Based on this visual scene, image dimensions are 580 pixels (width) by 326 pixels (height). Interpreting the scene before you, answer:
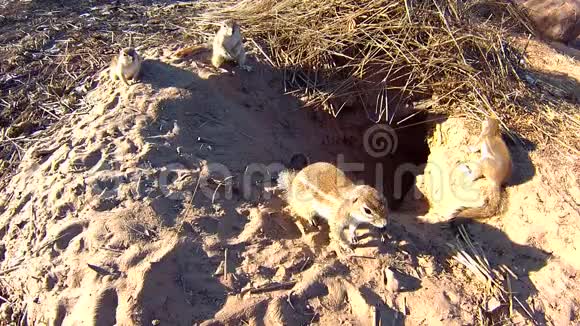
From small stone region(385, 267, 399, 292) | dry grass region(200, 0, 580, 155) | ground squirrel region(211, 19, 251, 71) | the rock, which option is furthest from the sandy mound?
the rock

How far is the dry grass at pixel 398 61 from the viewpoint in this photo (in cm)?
577

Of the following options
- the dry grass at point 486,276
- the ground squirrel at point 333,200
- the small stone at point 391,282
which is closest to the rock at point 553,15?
the dry grass at point 486,276

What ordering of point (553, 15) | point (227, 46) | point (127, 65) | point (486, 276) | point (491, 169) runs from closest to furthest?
point (486, 276) → point (491, 169) → point (127, 65) → point (227, 46) → point (553, 15)

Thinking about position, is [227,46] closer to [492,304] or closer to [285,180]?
[285,180]

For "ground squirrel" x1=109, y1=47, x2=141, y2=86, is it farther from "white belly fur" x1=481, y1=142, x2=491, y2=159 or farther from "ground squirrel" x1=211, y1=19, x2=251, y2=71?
"white belly fur" x1=481, y1=142, x2=491, y2=159

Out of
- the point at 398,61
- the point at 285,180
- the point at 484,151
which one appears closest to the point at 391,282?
the point at 285,180

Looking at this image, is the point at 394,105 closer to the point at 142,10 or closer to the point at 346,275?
the point at 346,275

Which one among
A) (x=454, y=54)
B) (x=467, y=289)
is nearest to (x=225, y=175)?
(x=467, y=289)

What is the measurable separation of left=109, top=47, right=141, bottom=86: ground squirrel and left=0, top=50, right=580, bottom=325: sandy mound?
16cm

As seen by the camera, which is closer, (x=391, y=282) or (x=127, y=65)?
(x=391, y=282)

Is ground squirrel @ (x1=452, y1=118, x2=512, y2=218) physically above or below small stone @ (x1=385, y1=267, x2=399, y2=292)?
above

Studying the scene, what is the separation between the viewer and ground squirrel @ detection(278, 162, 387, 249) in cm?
398

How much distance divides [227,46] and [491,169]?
124 inches

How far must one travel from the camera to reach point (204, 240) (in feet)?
12.6
